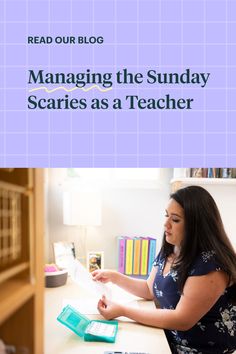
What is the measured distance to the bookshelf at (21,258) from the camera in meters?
0.56

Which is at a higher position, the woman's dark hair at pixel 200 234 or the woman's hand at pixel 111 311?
the woman's dark hair at pixel 200 234

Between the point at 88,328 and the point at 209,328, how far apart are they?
1.37ft

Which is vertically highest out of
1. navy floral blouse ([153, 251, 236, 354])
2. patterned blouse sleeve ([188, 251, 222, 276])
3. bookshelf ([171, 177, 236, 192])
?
bookshelf ([171, 177, 236, 192])

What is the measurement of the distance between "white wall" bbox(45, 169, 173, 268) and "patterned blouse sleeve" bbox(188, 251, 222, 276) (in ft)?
3.57

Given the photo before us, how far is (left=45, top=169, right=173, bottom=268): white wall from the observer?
221 centimetres

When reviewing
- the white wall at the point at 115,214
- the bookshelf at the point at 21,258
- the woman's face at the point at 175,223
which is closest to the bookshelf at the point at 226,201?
the white wall at the point at 115,214

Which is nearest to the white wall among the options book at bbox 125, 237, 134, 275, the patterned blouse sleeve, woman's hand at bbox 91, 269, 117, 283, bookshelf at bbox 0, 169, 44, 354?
book at bbox 125, 237, 134, 275

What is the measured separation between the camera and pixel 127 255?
1937mm

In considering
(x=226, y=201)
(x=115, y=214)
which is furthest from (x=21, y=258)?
(x=226, y=201)

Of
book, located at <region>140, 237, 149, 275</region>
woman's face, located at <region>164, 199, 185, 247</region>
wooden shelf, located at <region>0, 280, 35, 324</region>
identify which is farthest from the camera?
book, located at <region>140, 237, 149, 275</region>

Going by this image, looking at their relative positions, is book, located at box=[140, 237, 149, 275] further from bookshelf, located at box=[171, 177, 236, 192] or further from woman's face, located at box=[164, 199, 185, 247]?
woman's face, located at box=[164, 199, 185, 247]

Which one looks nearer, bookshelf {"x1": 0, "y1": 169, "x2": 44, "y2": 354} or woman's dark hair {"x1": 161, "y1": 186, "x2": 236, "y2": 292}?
bookshelf {"x1": 0, "y1": 169, "x2": 44, "y2": 354}

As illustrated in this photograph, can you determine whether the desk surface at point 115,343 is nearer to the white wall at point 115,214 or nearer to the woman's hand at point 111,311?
the woman's hand at point 111,311

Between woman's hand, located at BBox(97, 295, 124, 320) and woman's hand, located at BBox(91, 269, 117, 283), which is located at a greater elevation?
woman's hand, located at BBox(91, 269, 117, 283)
